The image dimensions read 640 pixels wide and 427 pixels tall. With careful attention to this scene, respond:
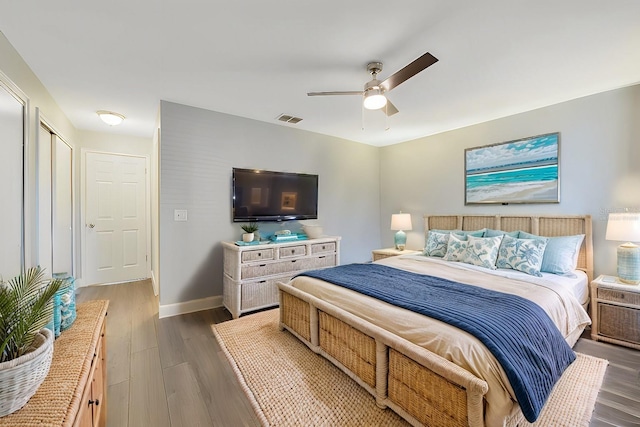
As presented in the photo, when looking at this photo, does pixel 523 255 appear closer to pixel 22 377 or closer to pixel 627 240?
pixel 627 240

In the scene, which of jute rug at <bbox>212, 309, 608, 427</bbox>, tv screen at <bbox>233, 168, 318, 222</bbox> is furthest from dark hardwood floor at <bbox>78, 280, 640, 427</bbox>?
tv screen at <bbox>233, 168, 318, 222</bbox>

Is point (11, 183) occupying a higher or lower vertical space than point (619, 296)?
higher

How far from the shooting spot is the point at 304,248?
12.1 ft

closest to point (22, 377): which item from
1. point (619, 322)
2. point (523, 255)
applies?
point (523, 255)

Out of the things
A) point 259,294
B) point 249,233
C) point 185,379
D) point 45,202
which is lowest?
point 185,379

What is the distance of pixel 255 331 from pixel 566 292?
9.33ft

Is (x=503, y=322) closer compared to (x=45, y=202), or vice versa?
(x=503, y=322)

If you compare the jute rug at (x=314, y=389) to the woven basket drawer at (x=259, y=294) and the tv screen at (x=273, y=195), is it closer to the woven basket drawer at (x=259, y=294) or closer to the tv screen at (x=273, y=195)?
the woven basket drawer at (x=259, y=294)

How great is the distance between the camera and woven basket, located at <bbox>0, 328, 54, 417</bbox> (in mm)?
811

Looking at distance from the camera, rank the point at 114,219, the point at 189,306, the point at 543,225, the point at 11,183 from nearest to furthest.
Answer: the point at 11,183, the point at 543,225, the point at 189,306, the point at 114,219

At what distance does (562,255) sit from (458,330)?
2.12 m

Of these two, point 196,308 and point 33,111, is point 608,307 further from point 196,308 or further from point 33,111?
point 33,111

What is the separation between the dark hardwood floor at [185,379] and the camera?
1670mm

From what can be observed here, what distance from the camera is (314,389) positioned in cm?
186
